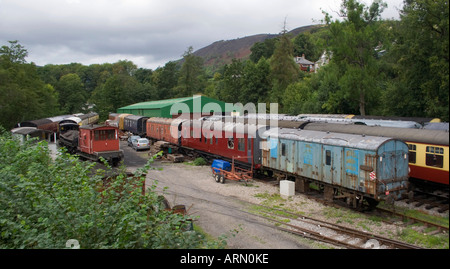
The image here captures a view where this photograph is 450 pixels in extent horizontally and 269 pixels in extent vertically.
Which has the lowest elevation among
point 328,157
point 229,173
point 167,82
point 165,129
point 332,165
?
point 229,173

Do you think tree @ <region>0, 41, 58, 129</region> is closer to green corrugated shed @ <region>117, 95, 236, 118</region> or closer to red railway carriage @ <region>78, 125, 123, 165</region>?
green corrugated shed @ <region>117, 95, 236, 118</region>

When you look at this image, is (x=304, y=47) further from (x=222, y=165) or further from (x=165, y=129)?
(x=222, y=165)

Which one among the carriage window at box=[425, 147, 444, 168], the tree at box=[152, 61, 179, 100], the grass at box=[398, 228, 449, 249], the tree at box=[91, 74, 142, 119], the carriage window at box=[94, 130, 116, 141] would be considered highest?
the tree at box=[152, 61, 179, 100]

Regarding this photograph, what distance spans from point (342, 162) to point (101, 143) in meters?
20.3

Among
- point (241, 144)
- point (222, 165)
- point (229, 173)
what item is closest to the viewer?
point (229, 173)

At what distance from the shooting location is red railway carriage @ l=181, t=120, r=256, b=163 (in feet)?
73.0

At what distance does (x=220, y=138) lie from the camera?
83.2ft

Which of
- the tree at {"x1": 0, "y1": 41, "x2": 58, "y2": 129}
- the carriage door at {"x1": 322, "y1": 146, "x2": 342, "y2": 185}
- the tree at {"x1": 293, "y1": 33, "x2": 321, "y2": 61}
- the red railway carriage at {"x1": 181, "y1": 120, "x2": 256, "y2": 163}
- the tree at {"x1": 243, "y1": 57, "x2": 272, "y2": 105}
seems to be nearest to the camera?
the carriage door at {"x1": 322, "y1": 146, "x2": 342, "y2": 185}

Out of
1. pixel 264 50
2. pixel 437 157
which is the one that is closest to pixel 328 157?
pixel 437 157

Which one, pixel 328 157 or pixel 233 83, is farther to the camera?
pixel 233 83

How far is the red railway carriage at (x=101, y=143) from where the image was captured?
26.6m

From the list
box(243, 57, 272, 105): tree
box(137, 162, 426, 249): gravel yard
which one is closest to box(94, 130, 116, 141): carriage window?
box(137, 162, 426, 249): gravel yard

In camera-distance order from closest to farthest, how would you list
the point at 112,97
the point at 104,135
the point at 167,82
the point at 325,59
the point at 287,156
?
the point at 287,156 → the point at 104,135 → the point at 325,59 → the point at 112,97 → the point at 167,82

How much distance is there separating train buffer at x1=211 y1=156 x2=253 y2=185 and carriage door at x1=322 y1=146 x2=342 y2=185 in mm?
5877
